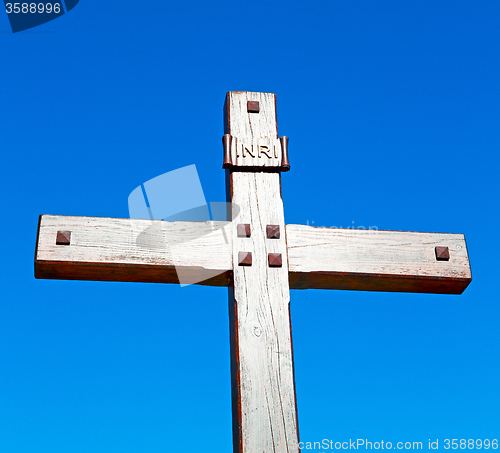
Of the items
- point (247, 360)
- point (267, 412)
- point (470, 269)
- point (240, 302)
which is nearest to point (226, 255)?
point (240, 302)

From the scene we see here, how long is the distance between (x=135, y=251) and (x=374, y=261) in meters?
0.92

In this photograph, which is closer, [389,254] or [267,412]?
[267,412]

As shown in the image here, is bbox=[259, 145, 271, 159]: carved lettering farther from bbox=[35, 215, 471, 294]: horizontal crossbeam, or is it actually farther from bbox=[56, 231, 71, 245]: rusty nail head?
bbox=[56, 231, 71, 245]: rusty nail head

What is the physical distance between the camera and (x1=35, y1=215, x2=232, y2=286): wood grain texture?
260 centimetres

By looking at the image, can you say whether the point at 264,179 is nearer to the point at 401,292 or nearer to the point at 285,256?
the point at 285,256

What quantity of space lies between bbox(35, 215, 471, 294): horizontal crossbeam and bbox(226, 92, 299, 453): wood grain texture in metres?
0.09

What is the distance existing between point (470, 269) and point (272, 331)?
0.89 metres

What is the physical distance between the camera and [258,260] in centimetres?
265

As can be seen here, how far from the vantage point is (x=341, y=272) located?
2752 mm

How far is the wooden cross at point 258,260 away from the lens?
95.3 inches

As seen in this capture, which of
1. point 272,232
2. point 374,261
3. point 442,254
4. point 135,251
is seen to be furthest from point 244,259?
point 442,254

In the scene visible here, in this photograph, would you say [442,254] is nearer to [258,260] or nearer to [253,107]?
[258,260]

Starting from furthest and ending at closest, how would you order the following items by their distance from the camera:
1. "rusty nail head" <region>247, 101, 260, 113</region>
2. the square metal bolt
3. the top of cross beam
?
"rusty nail head" <region>247, 101, 260, 113</region> → the top of cross beam → the square metal bolt

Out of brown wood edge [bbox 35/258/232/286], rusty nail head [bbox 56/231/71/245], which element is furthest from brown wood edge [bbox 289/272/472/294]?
rusty nail head [bbox 56/231/71/245]
